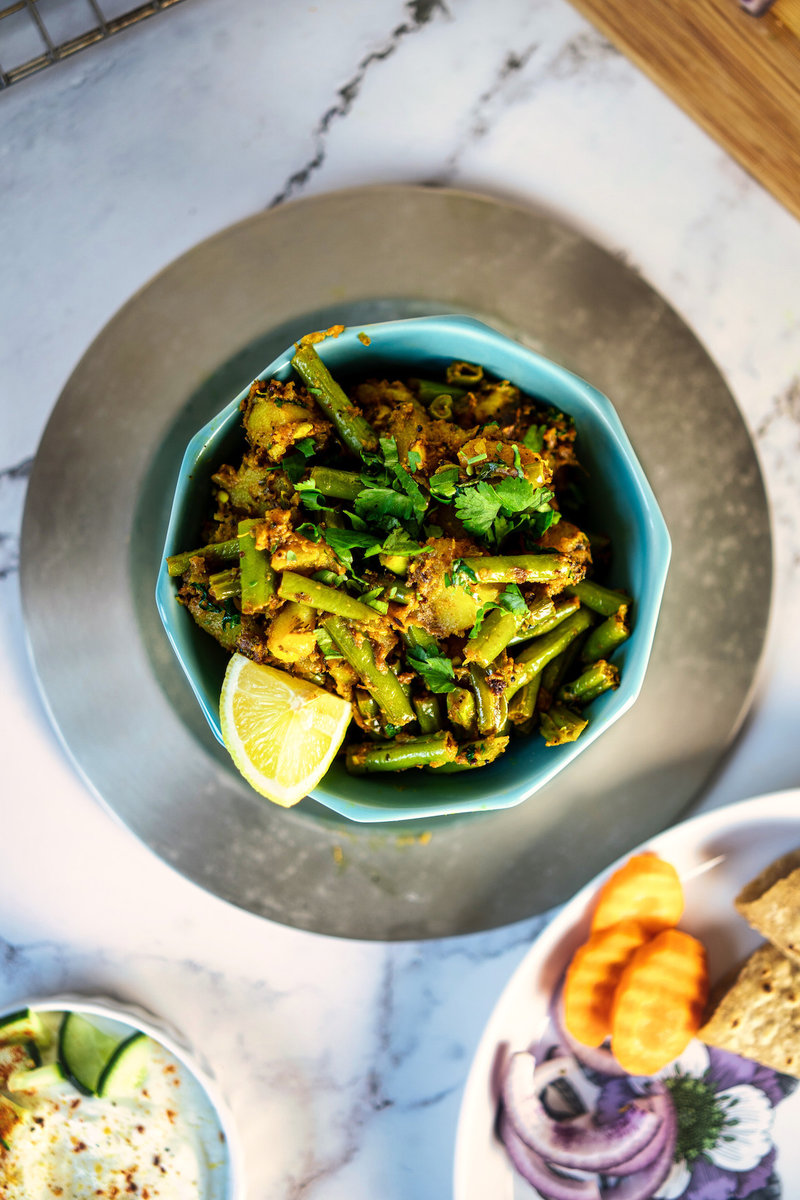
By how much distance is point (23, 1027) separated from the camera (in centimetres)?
227

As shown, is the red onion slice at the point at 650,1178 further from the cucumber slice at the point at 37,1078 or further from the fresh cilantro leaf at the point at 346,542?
the fresh cilantro leaf at the point at 346,542

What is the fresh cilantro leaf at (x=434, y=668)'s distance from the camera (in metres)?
1.70

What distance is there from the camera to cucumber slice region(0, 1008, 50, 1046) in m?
2.25

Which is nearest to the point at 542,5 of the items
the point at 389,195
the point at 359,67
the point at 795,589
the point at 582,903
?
the point at 359,67

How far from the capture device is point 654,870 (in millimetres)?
2143

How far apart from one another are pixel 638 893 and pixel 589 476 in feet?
3.58

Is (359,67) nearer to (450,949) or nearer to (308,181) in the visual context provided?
(308,181)

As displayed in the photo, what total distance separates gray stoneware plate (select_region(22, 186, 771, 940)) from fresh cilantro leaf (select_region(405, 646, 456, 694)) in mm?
529

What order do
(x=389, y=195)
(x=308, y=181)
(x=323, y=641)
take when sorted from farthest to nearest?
(x=308, y=181)
(x=389, y=195)
(x=323, y=641)

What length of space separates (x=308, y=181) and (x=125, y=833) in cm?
186

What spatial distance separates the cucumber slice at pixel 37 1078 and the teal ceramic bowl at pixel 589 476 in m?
1.33

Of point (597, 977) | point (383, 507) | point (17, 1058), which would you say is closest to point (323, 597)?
point (383, 507)

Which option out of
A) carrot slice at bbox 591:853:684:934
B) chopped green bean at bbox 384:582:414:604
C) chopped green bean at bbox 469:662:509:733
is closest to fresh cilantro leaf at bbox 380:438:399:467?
chopped green bean at bbox 384:582:414:604

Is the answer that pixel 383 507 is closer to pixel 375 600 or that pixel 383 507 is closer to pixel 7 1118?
pixel 375 600
